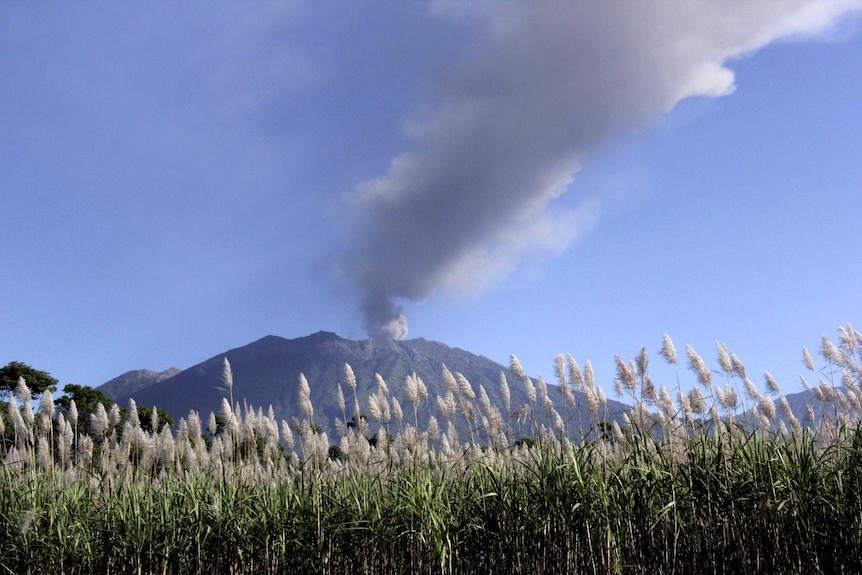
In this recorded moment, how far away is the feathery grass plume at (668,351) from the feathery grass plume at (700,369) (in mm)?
530

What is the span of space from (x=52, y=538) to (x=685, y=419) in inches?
302

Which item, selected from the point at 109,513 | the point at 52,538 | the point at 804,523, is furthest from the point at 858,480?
the point at 52,538

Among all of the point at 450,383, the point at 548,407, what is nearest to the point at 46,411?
the point at 450,383

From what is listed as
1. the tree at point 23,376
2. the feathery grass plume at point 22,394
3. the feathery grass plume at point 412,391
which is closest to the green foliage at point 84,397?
the tree at point 23,376

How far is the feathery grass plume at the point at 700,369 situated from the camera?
8.75 m

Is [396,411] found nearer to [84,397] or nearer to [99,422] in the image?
[99,422]

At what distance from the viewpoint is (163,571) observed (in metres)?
6.39

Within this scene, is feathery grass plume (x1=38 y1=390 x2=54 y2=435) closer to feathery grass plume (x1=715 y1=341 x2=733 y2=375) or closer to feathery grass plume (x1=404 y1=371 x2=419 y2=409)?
feathery grass plume (x1=404 y1=371 x2=419 y2=409)

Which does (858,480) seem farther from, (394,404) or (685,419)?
(394,404)

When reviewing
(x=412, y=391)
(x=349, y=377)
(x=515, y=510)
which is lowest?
(x=515, y=510)

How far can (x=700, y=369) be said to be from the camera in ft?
28.9

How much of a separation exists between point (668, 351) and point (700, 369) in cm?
65

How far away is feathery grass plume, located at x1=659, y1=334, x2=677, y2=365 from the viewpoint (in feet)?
28.2

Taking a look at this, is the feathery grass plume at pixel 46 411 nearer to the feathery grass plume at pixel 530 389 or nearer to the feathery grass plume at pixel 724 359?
the feathery grass plume at pixel 530 389
